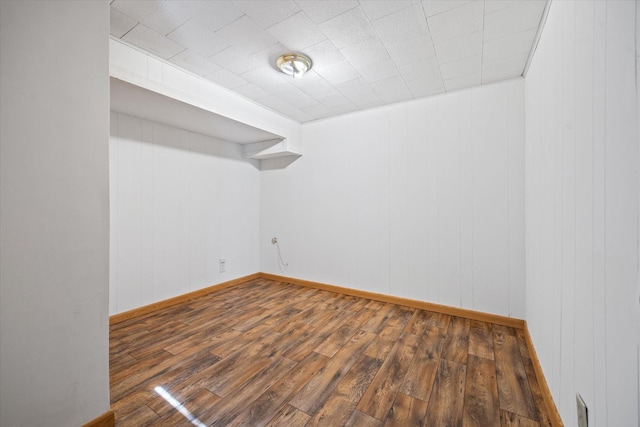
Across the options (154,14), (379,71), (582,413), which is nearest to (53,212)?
(154,14)

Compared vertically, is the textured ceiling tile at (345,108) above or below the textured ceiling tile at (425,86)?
above

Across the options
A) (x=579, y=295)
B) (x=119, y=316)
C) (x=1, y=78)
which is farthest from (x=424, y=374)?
(x=119, y=316)

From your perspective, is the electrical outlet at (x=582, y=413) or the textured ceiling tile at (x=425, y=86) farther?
the textured ceiling tile at (x=425, y=86)

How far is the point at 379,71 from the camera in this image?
236cm

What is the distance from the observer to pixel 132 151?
8.93 ft

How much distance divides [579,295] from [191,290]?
141 inches

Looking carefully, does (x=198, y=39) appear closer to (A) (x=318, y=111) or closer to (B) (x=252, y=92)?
(B) (x=252, y=92)

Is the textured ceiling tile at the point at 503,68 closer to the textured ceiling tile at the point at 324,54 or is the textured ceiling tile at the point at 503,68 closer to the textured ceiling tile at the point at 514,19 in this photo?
the textured ceiling tile at the point at 514,19

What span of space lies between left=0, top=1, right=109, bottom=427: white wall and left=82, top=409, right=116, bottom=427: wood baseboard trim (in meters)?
0.03

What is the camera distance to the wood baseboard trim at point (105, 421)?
1.28 m

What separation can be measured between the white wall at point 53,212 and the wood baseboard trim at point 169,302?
151cm

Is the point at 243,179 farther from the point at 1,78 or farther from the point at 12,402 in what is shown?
the point at 12,402

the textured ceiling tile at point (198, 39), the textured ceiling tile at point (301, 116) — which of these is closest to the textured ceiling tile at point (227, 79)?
the textured ceiling tile at point (198, 39)

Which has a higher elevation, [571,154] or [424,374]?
[571,154]
